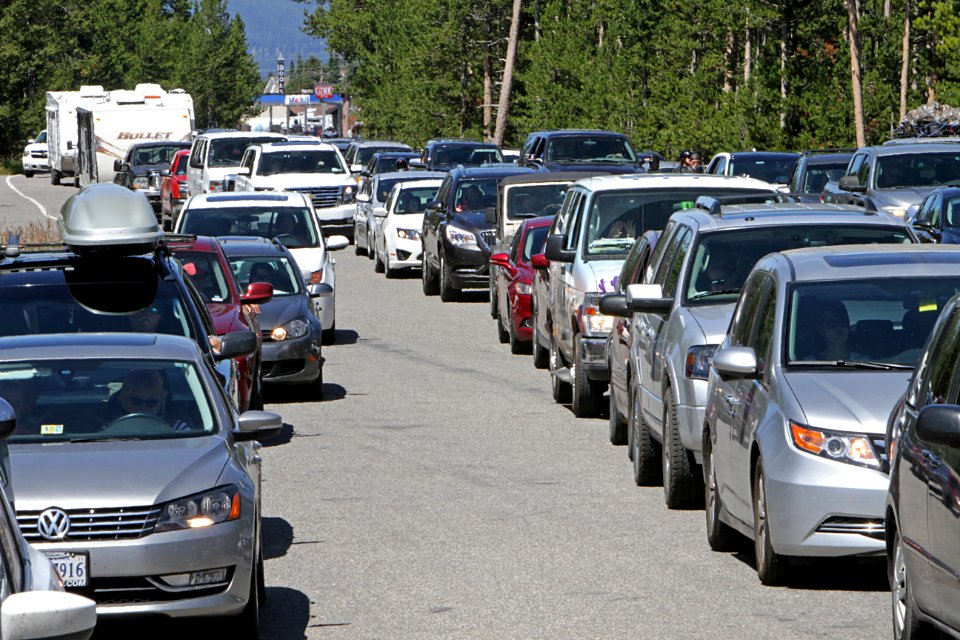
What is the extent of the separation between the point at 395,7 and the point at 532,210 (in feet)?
201

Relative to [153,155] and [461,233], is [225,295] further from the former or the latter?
[153,155]

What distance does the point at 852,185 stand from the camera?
26.1 metres

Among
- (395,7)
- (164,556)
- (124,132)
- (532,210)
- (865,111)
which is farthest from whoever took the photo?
(395,7)

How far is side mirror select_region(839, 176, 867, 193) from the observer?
85.7ft

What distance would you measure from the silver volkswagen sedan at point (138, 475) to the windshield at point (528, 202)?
16.0 m

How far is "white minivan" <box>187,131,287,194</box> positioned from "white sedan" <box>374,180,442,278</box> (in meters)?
8.15

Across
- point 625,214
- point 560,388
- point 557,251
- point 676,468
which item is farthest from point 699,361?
point 560,388

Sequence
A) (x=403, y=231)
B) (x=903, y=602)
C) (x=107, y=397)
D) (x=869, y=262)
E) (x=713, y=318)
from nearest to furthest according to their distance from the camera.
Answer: (x=903, y=602), (x=107, y=397), (x=869, y=262), (x=713, y=318), (x=403, y=231)

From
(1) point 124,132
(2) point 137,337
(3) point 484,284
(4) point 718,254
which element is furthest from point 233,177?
(2) point 137,337

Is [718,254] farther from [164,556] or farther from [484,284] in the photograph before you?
[484,284]

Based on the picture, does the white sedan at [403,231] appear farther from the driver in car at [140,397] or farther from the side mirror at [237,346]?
the driver in car at [140,397]

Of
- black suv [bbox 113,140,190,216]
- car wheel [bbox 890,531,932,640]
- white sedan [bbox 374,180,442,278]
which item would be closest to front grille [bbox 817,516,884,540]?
car wheel [bbox 890,531,932,640]

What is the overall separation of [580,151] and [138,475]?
89.3 feet

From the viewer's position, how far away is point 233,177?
38.8m
